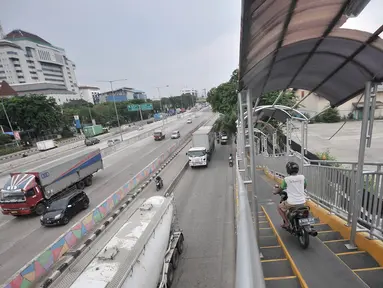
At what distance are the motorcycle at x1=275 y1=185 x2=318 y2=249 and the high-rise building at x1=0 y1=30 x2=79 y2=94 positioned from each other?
10952 centimetres

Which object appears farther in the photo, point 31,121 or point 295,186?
point 31,121

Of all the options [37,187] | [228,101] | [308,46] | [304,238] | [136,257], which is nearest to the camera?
[308,46]

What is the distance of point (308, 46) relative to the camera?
290 cm

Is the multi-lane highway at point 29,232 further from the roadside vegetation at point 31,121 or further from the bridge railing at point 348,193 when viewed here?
the roadside vegetation at point 31,121

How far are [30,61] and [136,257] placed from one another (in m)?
114

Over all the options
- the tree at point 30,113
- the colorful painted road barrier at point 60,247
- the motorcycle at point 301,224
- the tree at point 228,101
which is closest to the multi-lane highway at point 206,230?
the motorcycle at point 301,224

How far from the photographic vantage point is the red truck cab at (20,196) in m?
11.3

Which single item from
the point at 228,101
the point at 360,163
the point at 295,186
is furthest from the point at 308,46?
the point at 228,101

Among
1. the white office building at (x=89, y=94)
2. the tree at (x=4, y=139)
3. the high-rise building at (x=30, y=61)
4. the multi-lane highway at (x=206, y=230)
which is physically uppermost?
the high-rise building at (x=30, y=61)

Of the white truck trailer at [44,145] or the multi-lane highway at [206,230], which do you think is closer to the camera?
the multi-lane highway at [206,230]

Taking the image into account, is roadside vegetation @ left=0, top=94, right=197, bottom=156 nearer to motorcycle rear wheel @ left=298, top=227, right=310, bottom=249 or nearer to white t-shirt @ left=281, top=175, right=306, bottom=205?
white t-shirt @ left=281, top=175, right=306, bottom=205

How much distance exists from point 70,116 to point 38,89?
39139 mm

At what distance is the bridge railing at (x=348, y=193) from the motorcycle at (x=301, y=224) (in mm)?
699

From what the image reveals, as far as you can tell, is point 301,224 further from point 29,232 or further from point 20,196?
point 20,196
